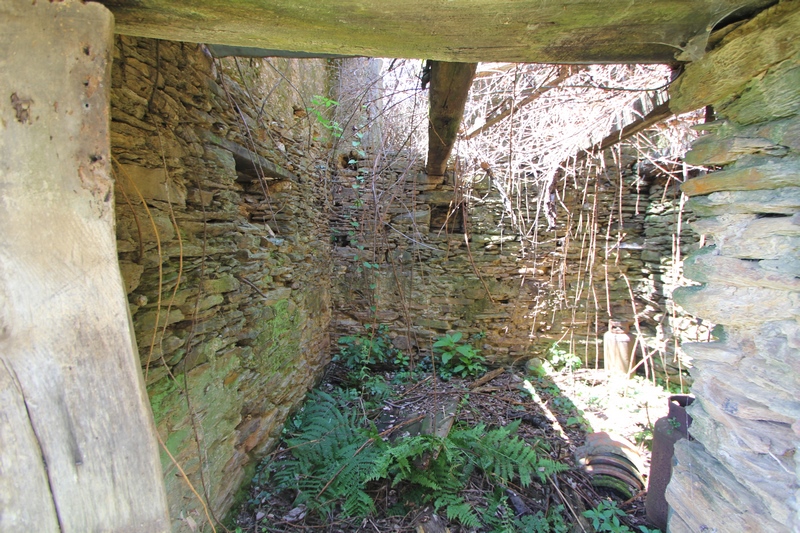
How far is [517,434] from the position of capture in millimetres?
2896

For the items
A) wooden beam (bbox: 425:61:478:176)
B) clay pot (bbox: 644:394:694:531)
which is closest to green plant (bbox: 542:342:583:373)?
clay pot (bbox: 644:394:694:531)

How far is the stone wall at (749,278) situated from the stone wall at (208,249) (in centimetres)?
187

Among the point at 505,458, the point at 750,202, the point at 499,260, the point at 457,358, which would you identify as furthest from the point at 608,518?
the point at 499,260

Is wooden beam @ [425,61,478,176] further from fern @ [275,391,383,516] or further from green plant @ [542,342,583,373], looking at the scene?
green plant @ [542,342,583,373]

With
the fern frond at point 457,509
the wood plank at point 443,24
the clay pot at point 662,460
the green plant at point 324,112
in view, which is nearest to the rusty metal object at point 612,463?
the clay pot at point 662,460

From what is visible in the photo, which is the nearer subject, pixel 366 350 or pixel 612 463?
pixel 612 463

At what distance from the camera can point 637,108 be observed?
11.0 ft

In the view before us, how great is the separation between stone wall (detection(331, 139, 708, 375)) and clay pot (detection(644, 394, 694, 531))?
2.12 meters

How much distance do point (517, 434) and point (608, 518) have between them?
895 mm

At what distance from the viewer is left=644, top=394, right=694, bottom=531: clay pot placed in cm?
204

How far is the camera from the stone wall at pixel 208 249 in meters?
1.32

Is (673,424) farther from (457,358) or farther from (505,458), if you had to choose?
(457,358)

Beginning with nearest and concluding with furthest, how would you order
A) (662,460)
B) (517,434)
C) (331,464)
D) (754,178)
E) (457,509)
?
(754,178), (457,509), (662,460), (331,464), (517,434)

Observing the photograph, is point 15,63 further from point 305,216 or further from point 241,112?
point 305,216
